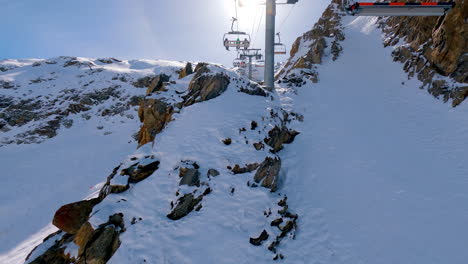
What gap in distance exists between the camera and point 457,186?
22.5 feet

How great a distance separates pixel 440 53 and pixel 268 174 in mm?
14575

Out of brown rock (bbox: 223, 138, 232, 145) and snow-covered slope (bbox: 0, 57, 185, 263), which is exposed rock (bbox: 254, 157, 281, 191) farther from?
snow-covered slope (bbox: 0, 57, 185, 263)

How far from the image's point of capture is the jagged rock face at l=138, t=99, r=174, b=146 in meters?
10.0

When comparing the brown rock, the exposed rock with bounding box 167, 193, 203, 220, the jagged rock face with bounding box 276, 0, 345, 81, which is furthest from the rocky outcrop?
the jagged rock face with bounding box 276, 0, 345, 81

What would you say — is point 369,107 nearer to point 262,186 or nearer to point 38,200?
point 262,186

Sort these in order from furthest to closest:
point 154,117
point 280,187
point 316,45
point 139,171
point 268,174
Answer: point 316,45 < point 154,117 < point 280,187 < point 268,174 < point 139,171

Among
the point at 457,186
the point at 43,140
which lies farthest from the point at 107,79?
the point at 457,186

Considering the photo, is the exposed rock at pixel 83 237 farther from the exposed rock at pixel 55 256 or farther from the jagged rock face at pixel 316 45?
the jagged rock face at pixel 316 45

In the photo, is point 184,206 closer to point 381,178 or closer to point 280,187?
point 280,187

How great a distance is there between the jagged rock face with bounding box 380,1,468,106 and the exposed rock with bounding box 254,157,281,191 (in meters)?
11.2

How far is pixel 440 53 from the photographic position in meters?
12.5

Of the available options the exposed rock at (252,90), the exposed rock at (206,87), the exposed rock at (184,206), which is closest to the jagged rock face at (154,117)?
the exposed rock at (206,87)

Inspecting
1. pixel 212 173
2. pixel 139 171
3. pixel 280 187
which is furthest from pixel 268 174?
pixel 139 171

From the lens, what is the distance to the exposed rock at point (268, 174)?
721 centimetres
